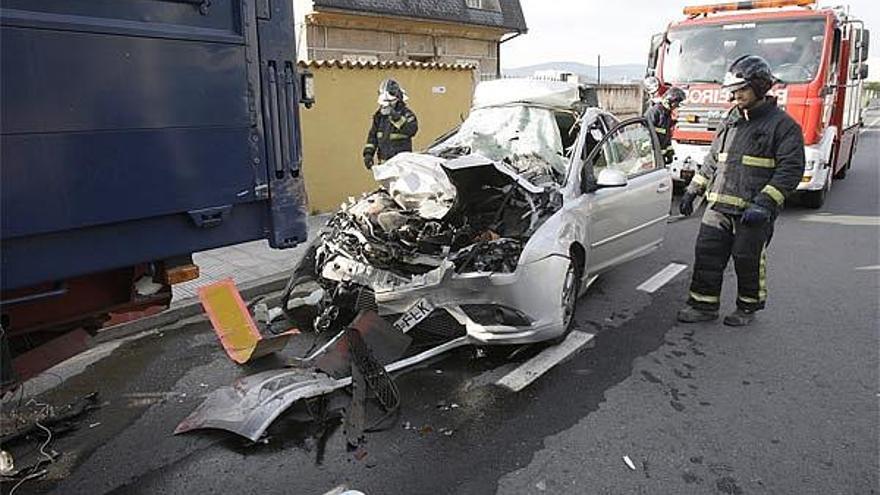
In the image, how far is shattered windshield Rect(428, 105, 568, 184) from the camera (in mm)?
4867

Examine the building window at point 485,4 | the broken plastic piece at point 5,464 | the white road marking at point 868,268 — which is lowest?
the broken plastic piece at point 5,464

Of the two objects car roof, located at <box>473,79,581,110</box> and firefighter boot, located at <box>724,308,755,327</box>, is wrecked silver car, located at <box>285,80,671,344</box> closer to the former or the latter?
car roof, located at <box>473,79,581,110</box>

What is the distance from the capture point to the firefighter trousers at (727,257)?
14.8 ft

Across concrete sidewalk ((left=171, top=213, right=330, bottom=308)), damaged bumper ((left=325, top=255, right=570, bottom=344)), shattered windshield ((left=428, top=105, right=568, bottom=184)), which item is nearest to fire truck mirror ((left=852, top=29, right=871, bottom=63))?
shattered windshield ((left=428, top=105, right=568, bottom=184))

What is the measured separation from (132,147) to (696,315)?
4067 mm

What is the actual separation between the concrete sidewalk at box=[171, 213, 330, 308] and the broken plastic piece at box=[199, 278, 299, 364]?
3.81 ft

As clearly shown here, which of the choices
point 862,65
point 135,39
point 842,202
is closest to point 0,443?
point 135,39

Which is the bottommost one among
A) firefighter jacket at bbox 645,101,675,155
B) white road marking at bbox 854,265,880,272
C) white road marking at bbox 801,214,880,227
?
white road marking at bbox 854,265,880,272

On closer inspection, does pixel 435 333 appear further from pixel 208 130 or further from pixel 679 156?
pixel 679 156

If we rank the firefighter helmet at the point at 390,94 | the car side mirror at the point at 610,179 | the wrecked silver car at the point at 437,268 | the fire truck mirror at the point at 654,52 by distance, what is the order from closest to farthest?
the wrecked silver car at the point at 437,268 < the car side mirror at the point at 610,179 < the firefighter helmet at the point at 390,94 < the fire truck mirror at the point at 654,52

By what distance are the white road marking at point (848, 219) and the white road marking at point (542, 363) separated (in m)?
5.78

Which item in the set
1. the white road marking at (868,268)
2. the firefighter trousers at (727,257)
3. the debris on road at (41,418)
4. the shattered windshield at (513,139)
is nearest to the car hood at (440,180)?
the shattered windshield at (513,139)

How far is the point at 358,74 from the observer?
8.80 meters

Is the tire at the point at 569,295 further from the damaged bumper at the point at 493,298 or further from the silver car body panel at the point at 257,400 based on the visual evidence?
the silver car body panel at the point at 257,400
